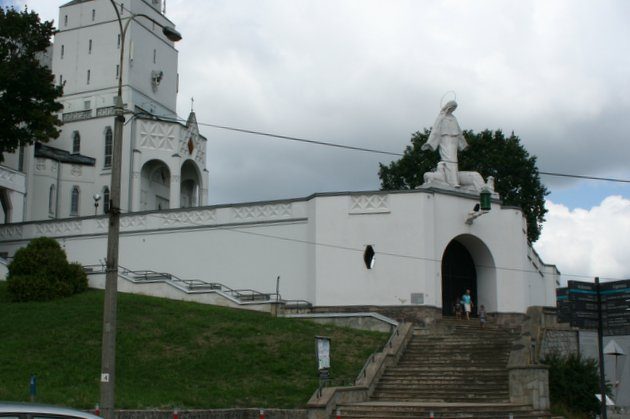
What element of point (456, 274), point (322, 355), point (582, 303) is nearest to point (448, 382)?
point (322, 355)

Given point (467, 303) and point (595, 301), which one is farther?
point (467, 303)

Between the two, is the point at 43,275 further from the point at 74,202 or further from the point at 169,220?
the point at 74,202

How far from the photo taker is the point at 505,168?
59094mm

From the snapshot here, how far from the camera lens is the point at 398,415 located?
76.1 feet

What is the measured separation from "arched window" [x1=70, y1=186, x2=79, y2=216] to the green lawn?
25.5 m

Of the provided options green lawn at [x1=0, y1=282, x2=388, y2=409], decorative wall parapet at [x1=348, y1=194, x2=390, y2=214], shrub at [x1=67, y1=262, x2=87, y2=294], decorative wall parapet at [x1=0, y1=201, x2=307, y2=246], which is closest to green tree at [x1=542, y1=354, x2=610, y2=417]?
green lawn at [x1=0, y1=282, x2=388, y2=409]

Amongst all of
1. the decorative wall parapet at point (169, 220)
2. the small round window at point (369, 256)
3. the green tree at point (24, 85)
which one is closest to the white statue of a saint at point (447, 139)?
the small round window at point (369, 256)

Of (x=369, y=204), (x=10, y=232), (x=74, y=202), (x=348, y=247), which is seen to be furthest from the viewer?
(x=74, y=202)

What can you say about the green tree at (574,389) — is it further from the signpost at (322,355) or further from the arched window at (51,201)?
the arched window at (51,201)

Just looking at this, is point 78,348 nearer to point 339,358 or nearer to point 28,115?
point 339,358

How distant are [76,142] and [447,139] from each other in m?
33.9

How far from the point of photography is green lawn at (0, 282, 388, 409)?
2288 cm

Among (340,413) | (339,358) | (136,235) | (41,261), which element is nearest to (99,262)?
(136,235)

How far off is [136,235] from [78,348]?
51.8ft
